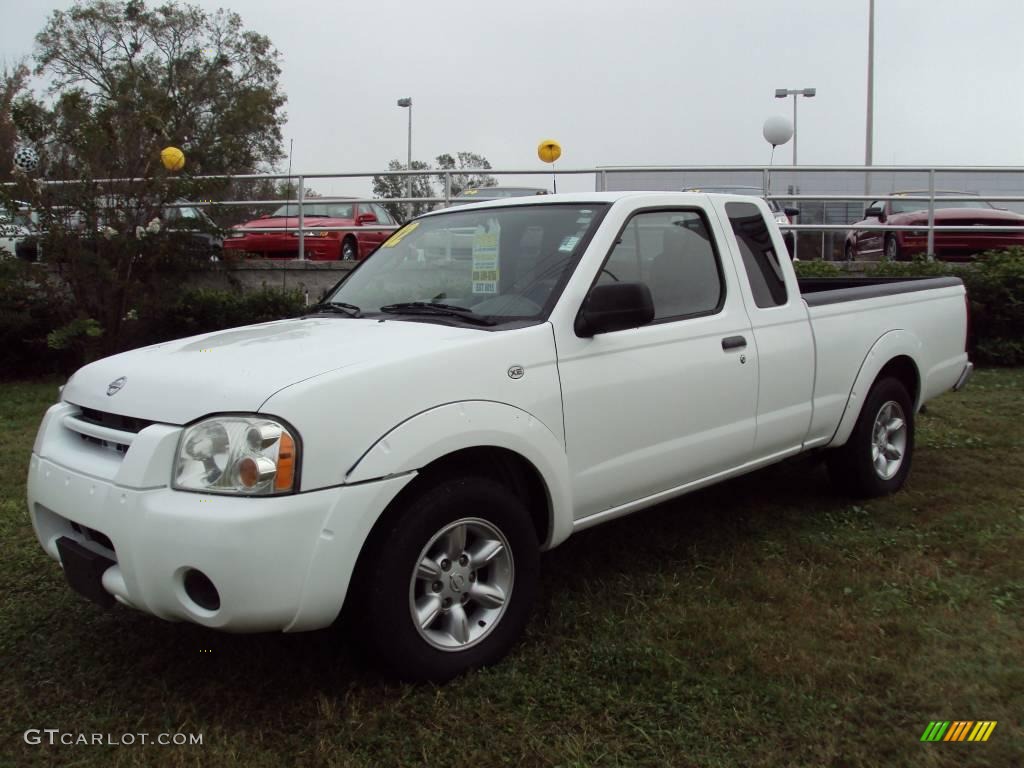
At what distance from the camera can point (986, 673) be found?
3197 millimetres

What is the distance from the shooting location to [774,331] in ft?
14.5

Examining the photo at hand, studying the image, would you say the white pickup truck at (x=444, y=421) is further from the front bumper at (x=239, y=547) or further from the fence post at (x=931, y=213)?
the fence post at (x=931, y=213)

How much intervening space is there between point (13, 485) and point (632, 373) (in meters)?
4.25

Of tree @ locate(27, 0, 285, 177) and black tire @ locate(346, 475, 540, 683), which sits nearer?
black tire @ locate(346, 475, 540, 683)

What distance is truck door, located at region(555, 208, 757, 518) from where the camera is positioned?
352cm

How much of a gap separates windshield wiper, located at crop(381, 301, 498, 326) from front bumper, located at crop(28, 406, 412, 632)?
859mm

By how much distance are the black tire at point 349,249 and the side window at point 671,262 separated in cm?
964

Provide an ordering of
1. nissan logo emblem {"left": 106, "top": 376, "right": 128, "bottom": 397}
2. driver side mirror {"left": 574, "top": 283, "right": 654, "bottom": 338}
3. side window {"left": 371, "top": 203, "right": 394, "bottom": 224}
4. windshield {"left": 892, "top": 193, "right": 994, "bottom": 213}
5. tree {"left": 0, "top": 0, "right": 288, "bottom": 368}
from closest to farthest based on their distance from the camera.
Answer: nissan logo emblem {"left": 106, "top": 376, "right": 128, "bottom": 397}
driver side mirror {"left": 574, "top": 283, "right": 654, "bottom": 338}
tree {"left": 0, "top": 0, "right": 288, "bottom": 368}
windshield {"left": 892, "top": 193, "right": 994, "bottom": 213}
side window {"left": 371, "top": 203, "right": 394, "bottom": 224}

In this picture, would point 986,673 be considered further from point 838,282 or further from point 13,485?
point 13,485

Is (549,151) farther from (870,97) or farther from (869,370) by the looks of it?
(870,97)

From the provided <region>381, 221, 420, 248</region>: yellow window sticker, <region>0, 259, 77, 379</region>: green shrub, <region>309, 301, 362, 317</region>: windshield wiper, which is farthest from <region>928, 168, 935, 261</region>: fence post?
<region>0, 259, 77, 379</region>: green shrub

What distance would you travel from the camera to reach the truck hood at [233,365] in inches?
111

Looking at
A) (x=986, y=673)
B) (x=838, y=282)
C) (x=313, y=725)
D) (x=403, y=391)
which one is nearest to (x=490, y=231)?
(x=403, y=391)

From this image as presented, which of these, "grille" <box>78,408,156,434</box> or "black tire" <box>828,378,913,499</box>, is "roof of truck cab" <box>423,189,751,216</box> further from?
"grille" <box>78,408,156,434</box>
